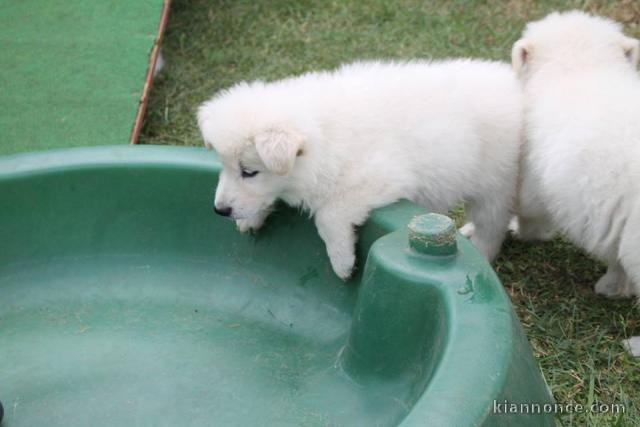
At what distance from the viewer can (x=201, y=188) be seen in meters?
3.88

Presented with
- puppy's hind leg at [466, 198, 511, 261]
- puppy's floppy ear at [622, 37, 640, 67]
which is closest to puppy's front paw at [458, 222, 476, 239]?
puppy's hind leg at [466, 198, 511, 261]

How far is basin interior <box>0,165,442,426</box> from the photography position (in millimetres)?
3311

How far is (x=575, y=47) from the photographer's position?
388 cm

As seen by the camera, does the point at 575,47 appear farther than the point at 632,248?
Yes

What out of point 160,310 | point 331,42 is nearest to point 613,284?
point 160,310

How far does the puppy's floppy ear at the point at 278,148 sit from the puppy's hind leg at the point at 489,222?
1084 mm

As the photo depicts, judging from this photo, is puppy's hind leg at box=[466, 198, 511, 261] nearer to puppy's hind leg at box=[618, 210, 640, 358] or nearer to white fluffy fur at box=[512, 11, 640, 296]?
white fluffy fur at box=[512, 11, 640, 296]

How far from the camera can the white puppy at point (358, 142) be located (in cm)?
342

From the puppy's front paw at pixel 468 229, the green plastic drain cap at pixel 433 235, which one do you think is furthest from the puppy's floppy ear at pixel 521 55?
the green plastic drain cap at pixel 433 235

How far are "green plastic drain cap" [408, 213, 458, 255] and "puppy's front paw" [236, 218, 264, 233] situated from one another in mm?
958

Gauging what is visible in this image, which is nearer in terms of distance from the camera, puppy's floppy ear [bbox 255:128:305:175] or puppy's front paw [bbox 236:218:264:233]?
puppy's floppy ear [bbox 255:128:305:175]

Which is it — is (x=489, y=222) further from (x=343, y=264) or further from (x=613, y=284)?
(x=343, y=264)

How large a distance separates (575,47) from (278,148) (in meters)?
1.48

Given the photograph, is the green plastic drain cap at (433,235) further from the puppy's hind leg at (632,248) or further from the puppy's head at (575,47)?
the puppy's head at (575,47)
